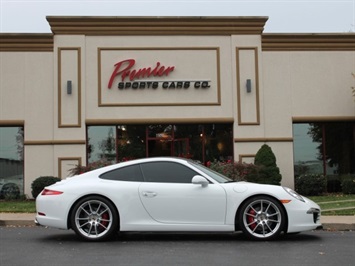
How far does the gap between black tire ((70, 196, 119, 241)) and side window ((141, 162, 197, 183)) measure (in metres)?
0.78

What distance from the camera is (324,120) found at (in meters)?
20.4

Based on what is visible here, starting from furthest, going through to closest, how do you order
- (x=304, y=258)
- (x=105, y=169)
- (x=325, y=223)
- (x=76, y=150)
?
(x=76, y=150), (x=325, y=223), (x=105, y=169), (x=304, y=258)

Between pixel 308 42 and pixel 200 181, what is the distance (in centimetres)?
1375

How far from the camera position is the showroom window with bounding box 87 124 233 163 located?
20.0m

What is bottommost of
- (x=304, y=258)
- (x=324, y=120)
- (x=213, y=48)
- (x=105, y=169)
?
(x=304, y=258)

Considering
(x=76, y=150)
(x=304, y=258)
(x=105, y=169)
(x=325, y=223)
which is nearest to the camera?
(x=304, y=258)

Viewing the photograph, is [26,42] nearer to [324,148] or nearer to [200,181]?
[324,148]

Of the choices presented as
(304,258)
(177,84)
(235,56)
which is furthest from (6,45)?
(304,258)

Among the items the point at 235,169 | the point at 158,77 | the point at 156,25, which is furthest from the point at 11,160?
the point at 235,169

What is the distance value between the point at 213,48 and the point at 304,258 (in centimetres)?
1422

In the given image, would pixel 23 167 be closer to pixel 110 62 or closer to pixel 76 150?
pixel 76 150

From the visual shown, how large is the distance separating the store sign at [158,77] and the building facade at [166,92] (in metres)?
0.04

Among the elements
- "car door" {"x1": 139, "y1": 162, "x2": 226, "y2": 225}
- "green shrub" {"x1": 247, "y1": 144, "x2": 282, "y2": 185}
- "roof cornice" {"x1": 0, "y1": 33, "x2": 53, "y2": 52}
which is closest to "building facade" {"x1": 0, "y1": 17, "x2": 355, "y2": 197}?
"roof cornice" {"x1": 0, "y1": 33, "x2": 53, "y2": 52}

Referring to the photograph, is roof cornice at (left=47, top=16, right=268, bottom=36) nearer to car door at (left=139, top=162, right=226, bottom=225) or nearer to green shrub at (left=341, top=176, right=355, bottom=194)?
green shrub at (left=341, top=176, right=355, bottom=194)
